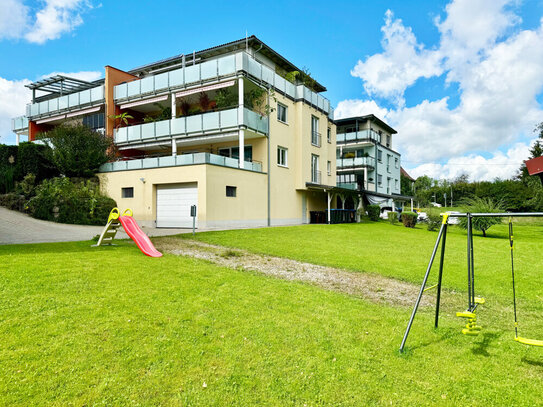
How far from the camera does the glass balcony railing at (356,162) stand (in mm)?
39781

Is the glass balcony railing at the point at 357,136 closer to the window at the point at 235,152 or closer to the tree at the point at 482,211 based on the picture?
the tree at the point at 482,211

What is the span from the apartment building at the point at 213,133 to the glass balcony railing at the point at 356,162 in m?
13.2

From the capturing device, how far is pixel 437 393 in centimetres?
286

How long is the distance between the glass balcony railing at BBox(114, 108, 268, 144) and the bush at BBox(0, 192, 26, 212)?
22.3ft

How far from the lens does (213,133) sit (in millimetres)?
20266

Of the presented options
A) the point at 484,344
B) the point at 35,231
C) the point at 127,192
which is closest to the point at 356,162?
the point at 127,192

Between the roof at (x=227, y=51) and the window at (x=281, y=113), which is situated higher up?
the roof at (x=227, y=51)

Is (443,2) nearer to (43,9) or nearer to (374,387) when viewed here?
(374,387)

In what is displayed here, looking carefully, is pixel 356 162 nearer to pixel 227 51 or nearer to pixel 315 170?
pixel 315 170

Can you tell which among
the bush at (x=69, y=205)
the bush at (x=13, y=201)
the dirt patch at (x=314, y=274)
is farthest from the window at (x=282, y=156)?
the bush at (x=13, y=201)

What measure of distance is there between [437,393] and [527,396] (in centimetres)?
80

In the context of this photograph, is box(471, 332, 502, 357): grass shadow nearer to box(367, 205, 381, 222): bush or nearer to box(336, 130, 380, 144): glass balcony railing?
box(367, 205, 381, 222): bush

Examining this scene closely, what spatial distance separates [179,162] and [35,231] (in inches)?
288

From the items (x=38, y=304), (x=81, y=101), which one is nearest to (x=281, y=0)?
(x=38, y=304)
